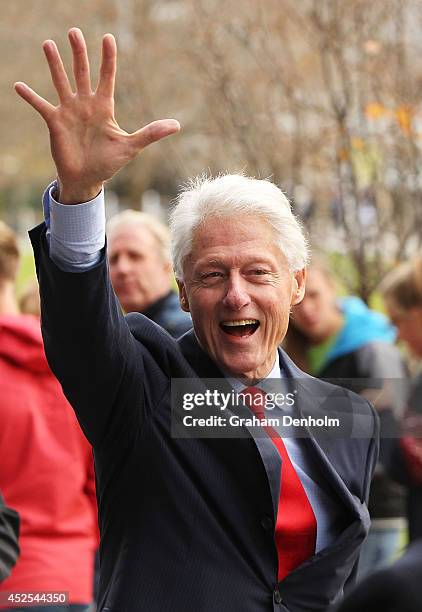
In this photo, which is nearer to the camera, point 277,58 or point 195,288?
point 195,288

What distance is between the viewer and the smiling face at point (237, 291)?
245 centimetres

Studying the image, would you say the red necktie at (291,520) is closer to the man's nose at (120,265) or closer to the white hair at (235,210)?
the white hair at (235,210)

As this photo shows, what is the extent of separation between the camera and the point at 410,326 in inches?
160

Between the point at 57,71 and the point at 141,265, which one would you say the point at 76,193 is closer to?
the point at 57,71

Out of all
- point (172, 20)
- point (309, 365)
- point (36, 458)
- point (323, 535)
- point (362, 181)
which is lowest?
point (323, 535)

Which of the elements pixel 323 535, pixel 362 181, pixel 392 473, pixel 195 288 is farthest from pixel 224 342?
pixel 362 181

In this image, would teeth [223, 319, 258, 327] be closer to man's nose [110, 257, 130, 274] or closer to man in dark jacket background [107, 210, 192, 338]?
man in dark jacket background [107, 210, 192, 338]

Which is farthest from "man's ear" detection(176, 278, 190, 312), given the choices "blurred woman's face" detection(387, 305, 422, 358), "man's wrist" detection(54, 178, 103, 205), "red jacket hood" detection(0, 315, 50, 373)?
"blurred woman's face" detection(387, 305, 422, 358)

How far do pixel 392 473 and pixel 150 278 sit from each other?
1500 millimetres

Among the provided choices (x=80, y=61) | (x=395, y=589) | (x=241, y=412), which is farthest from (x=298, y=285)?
(x=395, y=589)

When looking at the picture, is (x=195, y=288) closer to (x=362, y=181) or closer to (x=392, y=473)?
(x=392, y=473)

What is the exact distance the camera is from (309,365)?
15.7 ft

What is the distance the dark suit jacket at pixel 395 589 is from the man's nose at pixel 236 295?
49.4 inches

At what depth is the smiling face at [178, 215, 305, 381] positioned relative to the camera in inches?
96.3
